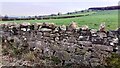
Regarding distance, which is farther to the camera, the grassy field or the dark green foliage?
the grassy field

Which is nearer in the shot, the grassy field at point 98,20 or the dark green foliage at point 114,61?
the dark green foliage at point 114,61

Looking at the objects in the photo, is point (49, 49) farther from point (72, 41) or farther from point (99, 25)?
point (99, 25)

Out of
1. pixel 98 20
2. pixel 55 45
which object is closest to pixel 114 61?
pixel 98 20

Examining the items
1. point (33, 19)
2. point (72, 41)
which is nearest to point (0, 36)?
point (33, 19)

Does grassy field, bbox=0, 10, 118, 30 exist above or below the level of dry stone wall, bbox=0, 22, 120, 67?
above

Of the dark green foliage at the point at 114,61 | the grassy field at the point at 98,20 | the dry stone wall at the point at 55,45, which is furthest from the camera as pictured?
the grassy field at the point at 98,20

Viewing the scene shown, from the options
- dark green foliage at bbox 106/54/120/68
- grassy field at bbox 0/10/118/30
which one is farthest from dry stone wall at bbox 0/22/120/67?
grassy field at bbox 0/10/118/30

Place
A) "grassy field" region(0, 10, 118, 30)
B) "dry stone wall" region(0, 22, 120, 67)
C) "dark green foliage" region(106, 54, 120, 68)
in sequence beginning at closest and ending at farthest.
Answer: "dark green foliage" region(106, 54, 120, 68) → "dry stone wall" region(0, 22, 120, 67) → "grassy field" region(0, 10, 118, 30)

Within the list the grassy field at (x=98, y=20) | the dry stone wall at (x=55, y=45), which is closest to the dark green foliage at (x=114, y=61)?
the dry stone wall at (x=55, y=45)

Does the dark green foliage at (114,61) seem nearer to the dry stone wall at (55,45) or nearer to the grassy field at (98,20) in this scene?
the dry stone wall at (55,45)

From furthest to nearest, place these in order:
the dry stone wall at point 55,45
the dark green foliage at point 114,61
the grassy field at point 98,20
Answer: the grassy field at point 98,20
the dry stone wall at point 55,45
the dark green foliage at point 114,61

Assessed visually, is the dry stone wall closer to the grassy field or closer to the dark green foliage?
the dark green foliage

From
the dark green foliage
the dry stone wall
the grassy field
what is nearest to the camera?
the dark green foliage

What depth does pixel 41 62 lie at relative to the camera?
1282cm
